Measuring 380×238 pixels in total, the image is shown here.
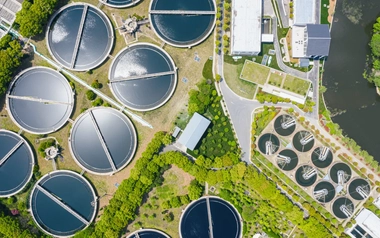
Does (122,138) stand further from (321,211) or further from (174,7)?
(321,211)

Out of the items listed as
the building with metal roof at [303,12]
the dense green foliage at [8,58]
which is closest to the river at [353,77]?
the building with metal roof at [303,12]

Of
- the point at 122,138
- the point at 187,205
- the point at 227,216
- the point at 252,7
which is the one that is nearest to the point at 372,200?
the point at 227,216

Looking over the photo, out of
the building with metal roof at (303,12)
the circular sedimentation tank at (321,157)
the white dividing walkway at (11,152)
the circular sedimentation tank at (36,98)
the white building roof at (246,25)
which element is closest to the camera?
the white dividing walkway at (11,152)

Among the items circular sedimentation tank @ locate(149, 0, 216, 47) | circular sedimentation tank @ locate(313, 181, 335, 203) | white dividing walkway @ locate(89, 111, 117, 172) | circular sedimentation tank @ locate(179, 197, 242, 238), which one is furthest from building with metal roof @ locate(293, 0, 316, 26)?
white dividing walkway @ locate(89, 111, 117, 172)

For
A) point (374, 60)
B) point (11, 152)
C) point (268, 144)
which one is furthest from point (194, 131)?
point (374, 60)

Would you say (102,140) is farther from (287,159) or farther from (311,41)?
(311,41)

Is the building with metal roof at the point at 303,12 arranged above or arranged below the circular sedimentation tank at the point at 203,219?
above

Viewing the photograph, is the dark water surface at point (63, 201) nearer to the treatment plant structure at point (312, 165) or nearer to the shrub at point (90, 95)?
the shrub at point (90, 95)

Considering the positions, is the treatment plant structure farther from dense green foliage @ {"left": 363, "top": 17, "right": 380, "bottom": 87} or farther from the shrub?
the shrub
